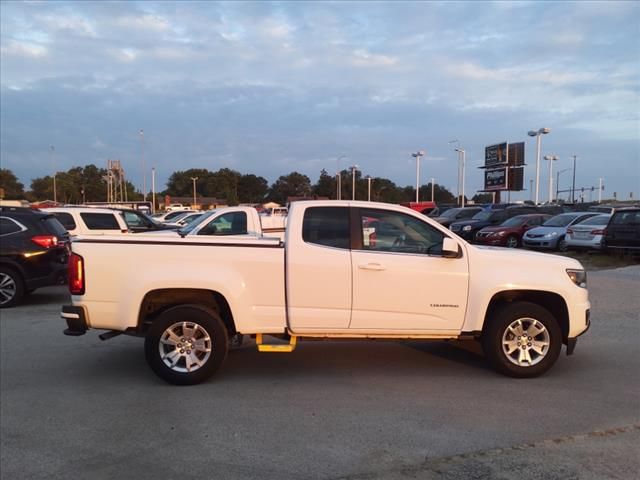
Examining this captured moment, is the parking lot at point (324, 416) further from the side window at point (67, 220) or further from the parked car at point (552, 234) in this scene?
the parked car at point (552, 234)

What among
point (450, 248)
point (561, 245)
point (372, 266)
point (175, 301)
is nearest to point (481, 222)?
point (561, 245)

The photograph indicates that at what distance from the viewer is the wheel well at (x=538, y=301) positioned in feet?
19.1

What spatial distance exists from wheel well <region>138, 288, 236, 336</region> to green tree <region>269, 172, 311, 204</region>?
327ft

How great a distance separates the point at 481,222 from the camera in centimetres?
2416

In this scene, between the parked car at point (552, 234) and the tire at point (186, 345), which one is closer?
the tire at point (186, 345)

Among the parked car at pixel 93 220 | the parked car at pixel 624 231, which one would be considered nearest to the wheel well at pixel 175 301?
the parked car at pixel 93 220

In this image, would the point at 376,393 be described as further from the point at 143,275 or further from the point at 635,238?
the point at 635,238

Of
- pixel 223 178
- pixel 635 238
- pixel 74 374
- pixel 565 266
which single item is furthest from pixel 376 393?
pixel 223 178

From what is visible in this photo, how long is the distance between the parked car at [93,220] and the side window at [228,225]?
Answer: 3.40 metres

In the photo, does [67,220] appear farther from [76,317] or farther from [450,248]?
[450,248]

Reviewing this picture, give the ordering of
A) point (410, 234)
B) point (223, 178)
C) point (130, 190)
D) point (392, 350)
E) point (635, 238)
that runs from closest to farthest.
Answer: point (410, 234), point (392, 350), point (635, 238), point (130, 190), point (223, 178)

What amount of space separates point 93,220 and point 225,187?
12210cm

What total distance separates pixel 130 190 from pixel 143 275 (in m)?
114

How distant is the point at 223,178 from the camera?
5310 inches
